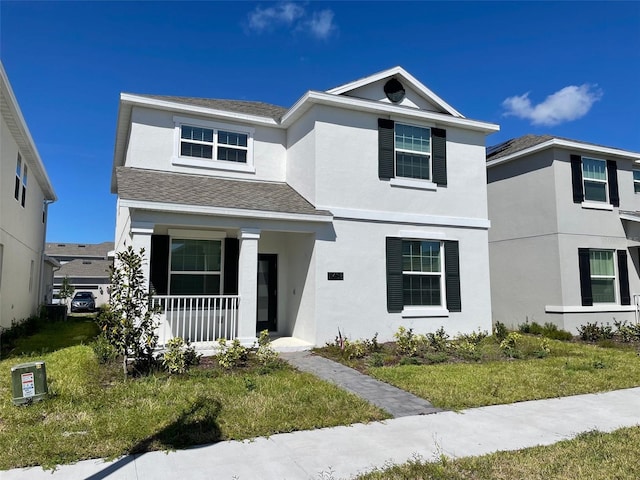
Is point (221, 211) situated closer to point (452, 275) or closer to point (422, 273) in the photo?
point (422, 273)

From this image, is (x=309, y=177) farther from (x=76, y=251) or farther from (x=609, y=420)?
(x=76, y=251)

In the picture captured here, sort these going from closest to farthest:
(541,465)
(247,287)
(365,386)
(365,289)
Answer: (541,465) < (365,386) < (247,287) < (365,289)

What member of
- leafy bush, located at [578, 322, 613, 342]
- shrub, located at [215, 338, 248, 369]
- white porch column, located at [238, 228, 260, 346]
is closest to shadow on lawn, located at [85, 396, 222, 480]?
shrub, located at [215, 338, 248, 369]

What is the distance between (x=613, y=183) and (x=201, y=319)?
48.5ft

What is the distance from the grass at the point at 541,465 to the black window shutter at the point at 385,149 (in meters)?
8.27

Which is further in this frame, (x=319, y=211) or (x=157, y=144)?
(x=157, y=144)

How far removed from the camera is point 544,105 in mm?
22891

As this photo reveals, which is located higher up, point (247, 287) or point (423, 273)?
point (423, 273)

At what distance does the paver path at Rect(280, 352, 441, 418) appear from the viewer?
616cm

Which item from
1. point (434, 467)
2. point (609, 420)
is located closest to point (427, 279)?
point (609, 420)

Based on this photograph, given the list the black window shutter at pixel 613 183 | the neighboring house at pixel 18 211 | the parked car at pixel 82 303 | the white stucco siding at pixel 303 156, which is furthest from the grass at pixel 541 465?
the parked car at pixel 82 303

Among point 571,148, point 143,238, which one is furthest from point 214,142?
point 571,148

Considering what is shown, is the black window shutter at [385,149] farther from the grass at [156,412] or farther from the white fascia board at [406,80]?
the grass at [156,412]

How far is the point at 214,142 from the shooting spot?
491 inches
